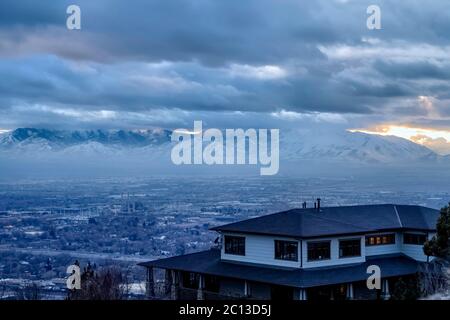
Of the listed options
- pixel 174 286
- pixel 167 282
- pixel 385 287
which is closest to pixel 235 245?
pixel 174 286

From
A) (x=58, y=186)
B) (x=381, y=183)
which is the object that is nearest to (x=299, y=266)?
(x=381, y=183)

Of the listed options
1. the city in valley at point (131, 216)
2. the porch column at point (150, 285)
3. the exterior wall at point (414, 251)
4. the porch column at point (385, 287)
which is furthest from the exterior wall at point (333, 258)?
the city in valley at point (131, 216)

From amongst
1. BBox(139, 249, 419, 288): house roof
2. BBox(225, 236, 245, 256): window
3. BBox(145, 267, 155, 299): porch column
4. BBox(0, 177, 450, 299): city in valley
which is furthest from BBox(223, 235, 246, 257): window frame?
BBox(0, 177, 450, 299): city in valley

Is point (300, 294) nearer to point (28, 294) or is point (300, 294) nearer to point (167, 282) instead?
point (167, 282)

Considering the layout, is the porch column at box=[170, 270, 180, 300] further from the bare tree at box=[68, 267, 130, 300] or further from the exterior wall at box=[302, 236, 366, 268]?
the exterior wall at box=[302, 236, 366, 268]

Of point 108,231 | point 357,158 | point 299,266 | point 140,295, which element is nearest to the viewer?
point 299,266

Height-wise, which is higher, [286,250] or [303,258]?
[286,250]
